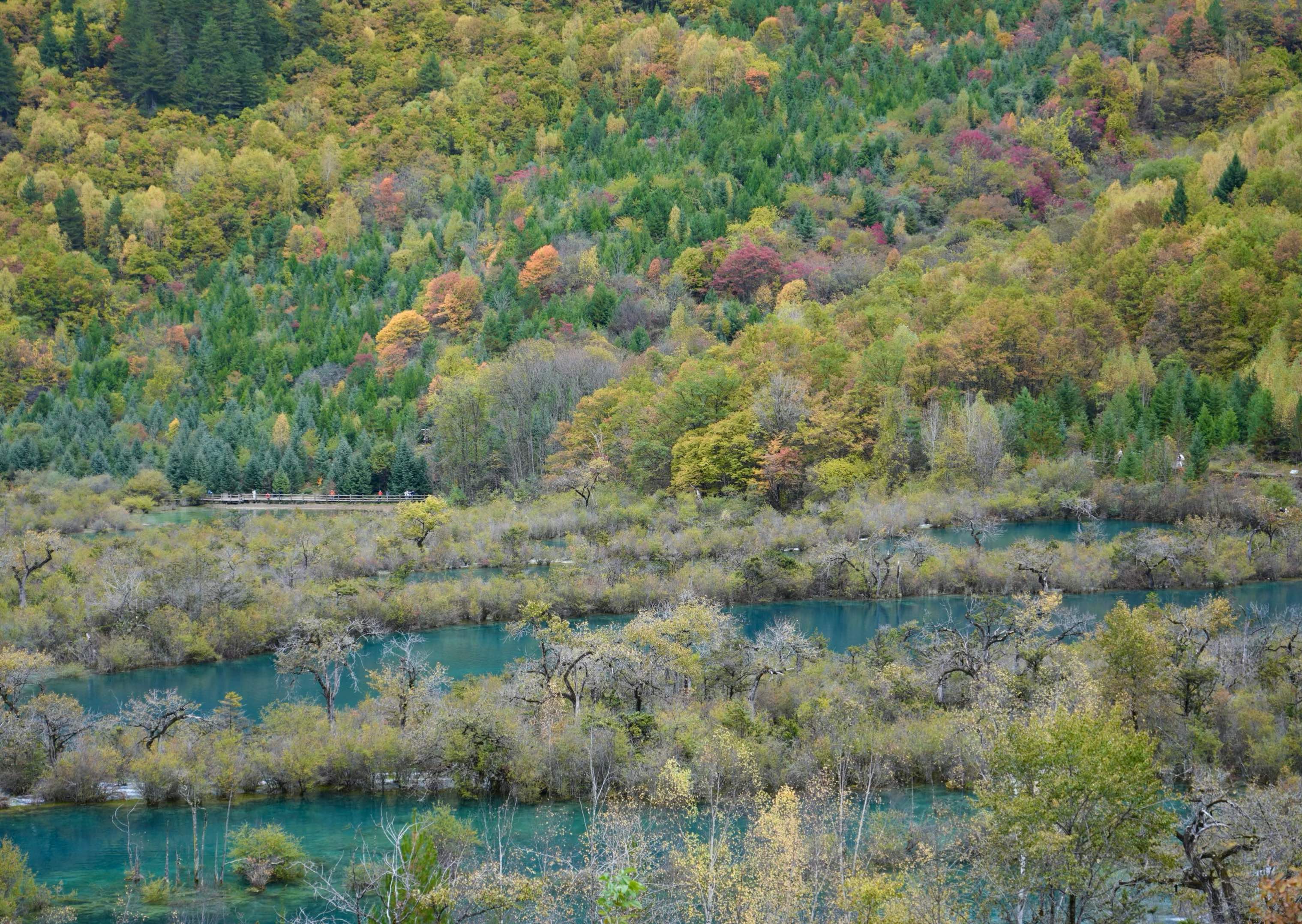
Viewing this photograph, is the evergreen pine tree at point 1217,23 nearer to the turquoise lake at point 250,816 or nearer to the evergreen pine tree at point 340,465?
the turquoise lake at point 250,816

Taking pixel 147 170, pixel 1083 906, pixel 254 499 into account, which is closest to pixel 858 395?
pixel 254 499

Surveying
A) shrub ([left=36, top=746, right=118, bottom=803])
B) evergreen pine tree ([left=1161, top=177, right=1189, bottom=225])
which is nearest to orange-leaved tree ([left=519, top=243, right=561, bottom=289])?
evergreen pine tree ([left=1161, top=177, right=1189, bottom=225])

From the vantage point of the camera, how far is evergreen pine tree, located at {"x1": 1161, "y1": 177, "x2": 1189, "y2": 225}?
299ft

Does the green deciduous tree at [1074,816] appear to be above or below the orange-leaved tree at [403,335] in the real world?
above

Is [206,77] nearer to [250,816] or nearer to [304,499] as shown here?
[304,499]

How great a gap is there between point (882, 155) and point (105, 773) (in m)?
100

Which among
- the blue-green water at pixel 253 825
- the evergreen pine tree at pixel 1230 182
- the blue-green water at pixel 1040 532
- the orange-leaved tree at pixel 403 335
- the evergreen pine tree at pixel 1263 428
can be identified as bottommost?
the orange-leaved tree at pixel 403 335

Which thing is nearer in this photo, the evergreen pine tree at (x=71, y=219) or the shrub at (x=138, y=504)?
the shrub at (x=138, y=504)

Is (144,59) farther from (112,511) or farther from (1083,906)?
(1083,906)

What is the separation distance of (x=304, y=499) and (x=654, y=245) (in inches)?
1643

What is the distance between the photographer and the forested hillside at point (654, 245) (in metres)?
77.7

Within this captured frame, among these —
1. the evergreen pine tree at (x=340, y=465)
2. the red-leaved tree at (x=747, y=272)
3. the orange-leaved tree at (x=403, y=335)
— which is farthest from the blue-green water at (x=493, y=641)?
the orange-leaved tree at (x=403, y=335)

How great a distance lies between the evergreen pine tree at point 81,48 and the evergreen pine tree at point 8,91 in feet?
32.2

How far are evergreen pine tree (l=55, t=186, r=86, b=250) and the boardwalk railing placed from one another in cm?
5992
